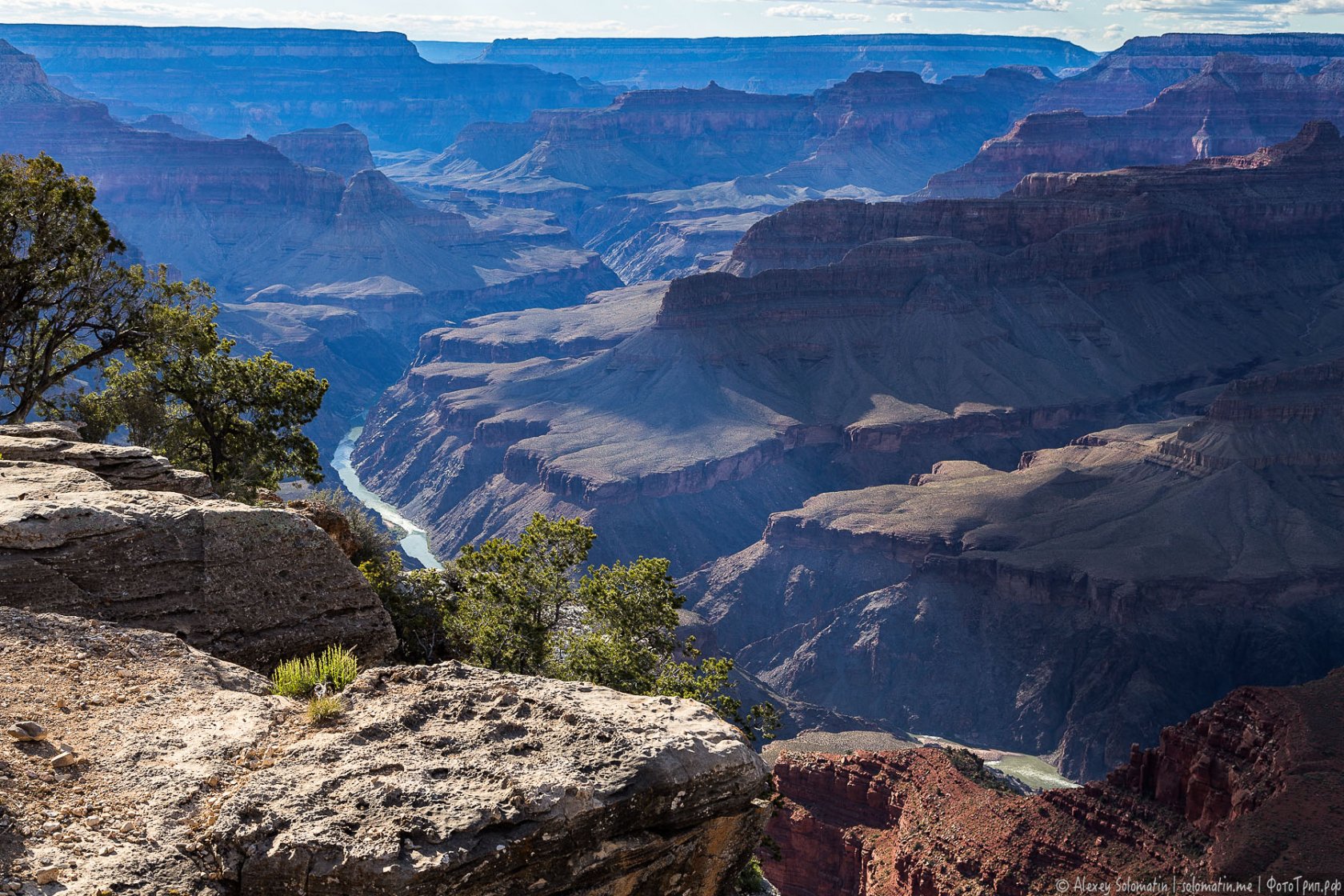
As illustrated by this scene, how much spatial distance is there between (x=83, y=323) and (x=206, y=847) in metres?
26.5

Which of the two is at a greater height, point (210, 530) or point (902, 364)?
point (210, 530)

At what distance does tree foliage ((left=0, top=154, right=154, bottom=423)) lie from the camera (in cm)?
3353

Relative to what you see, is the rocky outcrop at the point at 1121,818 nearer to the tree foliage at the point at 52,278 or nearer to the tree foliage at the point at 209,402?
the tree foliage at the point at 209,402

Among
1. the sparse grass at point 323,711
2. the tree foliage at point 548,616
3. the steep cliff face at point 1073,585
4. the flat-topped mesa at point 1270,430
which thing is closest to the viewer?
the sparse grass at point 323,711

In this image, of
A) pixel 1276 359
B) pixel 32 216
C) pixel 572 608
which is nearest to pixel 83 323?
pixel 32 216

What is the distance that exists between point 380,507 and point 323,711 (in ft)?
464

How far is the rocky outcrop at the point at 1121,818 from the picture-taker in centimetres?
3656

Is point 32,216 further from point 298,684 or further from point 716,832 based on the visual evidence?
point 716,832

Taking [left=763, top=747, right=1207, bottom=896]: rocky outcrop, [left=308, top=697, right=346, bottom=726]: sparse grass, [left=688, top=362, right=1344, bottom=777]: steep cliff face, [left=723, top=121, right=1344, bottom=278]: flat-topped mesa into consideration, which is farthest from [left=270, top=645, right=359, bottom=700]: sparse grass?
[left=723, top=121, right=1344, bottom=278]: flat-topped mesa

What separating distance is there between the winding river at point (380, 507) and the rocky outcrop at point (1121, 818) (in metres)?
68.1

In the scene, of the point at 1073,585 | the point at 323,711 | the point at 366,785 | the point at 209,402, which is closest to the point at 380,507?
the point at 1073,585

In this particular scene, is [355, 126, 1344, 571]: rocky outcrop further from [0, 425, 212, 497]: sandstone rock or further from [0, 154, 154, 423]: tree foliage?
[0, 425, 212, 497]: sandstone rock

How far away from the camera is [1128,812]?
1645 inches

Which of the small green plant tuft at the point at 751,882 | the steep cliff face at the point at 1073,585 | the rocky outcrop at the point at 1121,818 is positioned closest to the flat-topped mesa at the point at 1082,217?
the steep cliff face at the point at 1073,585
